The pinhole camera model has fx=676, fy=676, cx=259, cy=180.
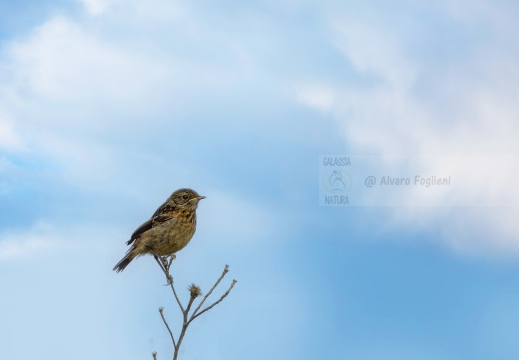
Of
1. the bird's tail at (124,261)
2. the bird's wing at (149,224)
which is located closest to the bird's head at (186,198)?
the bird's wing at (149,224)

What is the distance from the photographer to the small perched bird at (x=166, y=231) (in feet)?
32.4

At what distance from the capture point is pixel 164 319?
6281 millimetres

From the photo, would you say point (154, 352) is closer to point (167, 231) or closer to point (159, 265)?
point (159, 265)

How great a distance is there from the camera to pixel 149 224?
1009 centimetres

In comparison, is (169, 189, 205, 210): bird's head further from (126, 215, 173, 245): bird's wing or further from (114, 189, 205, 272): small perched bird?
(126, 215, 173, 245): bird's wing

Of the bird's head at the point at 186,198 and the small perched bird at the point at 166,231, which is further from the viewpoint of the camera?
the bird's head at the point at 186,198

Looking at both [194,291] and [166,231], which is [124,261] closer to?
[166,231]

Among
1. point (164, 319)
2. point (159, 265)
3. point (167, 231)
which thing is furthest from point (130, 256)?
point (164, 319)

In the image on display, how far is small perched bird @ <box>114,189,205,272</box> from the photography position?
32.4ft

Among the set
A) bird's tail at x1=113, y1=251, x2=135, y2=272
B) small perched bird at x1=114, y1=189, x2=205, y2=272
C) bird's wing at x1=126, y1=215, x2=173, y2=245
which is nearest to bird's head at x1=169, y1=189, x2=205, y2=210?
small perched bird at x1=114, y1=189, x2=205, y2=272

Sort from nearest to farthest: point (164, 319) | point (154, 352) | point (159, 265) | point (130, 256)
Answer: point (154, 352)
point (164, 319)
point (159, 265)
point (130, 256)

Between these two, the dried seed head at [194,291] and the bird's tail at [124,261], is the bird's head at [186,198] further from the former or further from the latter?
the dried seed head at [194,291]

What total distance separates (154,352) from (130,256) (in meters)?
4.26

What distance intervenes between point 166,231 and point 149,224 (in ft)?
1.11
